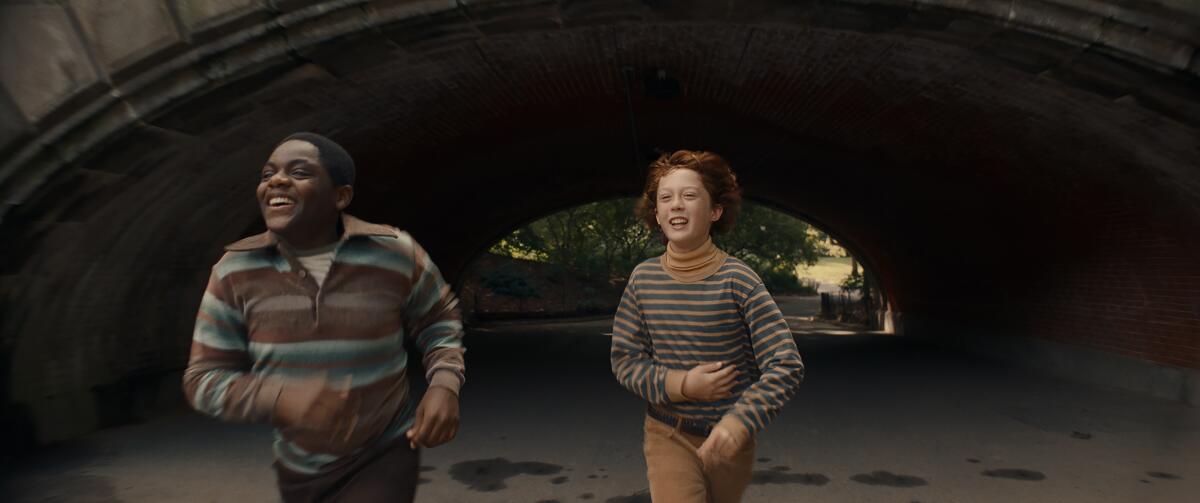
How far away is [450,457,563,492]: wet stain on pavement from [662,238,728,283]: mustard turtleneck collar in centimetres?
314

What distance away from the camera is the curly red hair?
8.44 ft

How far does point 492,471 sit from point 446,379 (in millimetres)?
3698

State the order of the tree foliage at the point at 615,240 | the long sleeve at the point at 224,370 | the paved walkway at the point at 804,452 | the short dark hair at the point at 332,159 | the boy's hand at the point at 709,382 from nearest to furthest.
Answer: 1. the long sleeve at the point at 224,370
2. the short dark hair at the point at 332,159
3. the boy's hand at the point at 709,382
4. the paved walkway at the point at 804,452
5. the tree foliage at the point at 615,240

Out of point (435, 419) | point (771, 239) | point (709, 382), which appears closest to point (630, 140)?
point (709, 382)

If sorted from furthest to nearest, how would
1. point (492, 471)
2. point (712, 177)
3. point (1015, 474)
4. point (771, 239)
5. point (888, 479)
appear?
point (771, 239)
point (492, 471)
point (1015, 474)
point (888, 479)
point (712, 177)

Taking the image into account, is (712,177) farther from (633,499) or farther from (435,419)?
(633,499)

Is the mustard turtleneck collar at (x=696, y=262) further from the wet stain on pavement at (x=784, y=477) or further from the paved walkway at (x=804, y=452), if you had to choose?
the wet stain on pavement at (x=784, y=477)

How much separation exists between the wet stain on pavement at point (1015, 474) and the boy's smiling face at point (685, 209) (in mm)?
4108

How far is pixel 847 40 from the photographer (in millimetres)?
5902

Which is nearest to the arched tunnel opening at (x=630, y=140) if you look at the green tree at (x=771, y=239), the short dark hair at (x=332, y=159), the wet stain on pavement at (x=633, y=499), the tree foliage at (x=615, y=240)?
the wet stain on pavement at (x=633, y=499)

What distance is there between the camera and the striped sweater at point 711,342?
7.76 feet

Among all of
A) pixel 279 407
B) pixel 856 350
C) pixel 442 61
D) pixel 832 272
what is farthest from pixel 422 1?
pixel 832 272

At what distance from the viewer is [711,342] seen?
248 cm

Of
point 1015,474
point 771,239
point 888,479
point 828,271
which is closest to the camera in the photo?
point 888,479
